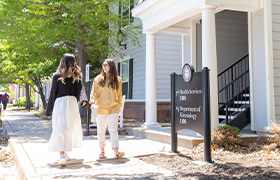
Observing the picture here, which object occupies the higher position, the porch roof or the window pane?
the porch roof

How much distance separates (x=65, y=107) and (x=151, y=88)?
450 cm

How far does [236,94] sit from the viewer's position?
31.5 ft

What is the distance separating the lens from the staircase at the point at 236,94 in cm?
707

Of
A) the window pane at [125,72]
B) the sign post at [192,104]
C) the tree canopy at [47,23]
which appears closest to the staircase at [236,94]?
the sign post at [192,104]

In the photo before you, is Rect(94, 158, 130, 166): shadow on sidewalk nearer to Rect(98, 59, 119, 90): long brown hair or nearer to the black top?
the black top

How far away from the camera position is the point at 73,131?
4824mm

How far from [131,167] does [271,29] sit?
468 cm

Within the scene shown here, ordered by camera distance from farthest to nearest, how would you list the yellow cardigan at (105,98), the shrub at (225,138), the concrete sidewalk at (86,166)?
the shrub at (225,138), the yellow cardigan at (105,98), the concrete sidewalk at (86,166)

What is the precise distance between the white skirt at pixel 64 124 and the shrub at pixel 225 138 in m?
2.58

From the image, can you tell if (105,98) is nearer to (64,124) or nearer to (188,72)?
(64,124)

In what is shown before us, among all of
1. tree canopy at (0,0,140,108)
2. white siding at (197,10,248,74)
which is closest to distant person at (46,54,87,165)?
tree canopy at (0,0,140,108)

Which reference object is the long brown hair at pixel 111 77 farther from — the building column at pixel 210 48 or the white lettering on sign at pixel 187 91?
the building column at pixel 210 48

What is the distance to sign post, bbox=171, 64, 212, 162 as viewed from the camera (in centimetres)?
445

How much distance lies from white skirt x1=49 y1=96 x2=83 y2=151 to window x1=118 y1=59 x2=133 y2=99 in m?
9.26
